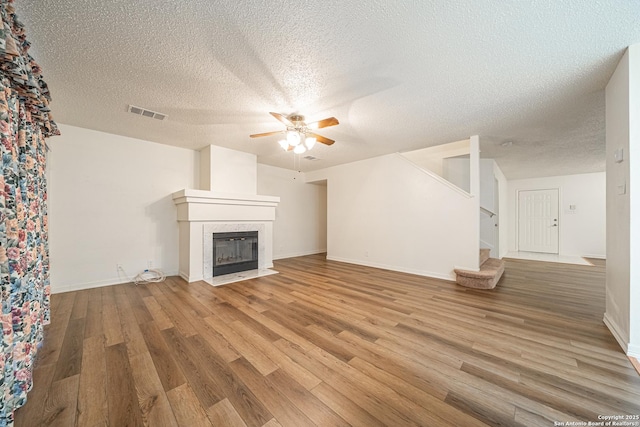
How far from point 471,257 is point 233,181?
4.76m

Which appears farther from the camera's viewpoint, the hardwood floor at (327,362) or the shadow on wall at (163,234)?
the shadow on wall at (163,234)

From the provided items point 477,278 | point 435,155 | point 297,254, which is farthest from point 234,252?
point 435,155

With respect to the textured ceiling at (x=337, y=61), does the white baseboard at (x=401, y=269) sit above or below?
below

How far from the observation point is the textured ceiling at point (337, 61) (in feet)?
5.03

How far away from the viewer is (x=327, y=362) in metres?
1.71

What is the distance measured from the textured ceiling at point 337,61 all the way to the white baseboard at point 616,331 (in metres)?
2.46

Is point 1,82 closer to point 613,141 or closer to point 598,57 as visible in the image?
point 598,57

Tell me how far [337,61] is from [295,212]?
4914 millimetres

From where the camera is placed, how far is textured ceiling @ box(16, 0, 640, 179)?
153 centimetres

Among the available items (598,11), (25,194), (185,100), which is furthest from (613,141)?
(25,194)

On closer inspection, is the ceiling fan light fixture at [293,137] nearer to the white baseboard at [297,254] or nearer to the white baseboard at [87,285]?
the white baseboard at [87,285]

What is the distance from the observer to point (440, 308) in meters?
2.74

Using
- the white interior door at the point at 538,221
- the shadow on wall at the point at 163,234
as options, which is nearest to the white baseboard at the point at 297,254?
the shadow on wall at the point at 163,234

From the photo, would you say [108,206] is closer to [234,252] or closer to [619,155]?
[234,252]
